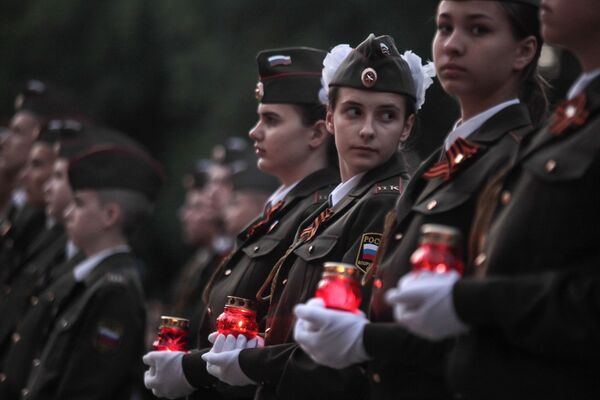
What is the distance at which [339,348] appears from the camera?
3742mm

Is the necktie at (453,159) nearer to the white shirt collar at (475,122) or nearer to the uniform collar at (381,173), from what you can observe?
the white shirt collar at (475,122)

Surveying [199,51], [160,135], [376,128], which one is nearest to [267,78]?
[376,128]

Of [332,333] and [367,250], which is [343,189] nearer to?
[367,250]

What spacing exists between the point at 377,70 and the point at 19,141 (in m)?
6.43

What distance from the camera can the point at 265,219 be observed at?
5.83m

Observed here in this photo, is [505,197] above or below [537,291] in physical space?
above

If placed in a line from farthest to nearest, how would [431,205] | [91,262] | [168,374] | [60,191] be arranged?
1. [60,191]
2. [91,262]
3. [168,374]
4. [431,205]

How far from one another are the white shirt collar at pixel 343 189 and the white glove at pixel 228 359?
0.63 m

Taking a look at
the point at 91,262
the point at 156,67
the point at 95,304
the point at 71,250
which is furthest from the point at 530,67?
the point at 156,67

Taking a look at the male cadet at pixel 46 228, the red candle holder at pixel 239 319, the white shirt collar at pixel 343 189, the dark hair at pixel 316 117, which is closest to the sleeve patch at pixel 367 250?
the white shirt collar at pixel 343 189

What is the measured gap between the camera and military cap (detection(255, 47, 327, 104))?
593 cm

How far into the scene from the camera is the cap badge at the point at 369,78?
4.92m

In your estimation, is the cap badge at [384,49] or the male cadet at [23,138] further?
the male cadet at [23,138]

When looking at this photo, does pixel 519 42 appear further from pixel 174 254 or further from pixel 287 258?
pixel 174 254
